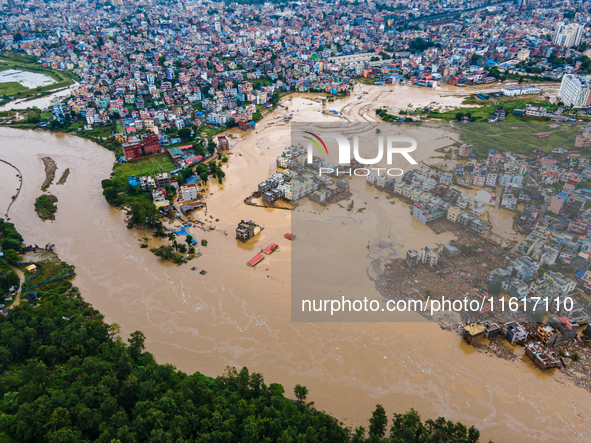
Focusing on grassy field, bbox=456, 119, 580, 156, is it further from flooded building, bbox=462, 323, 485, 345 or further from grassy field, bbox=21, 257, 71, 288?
grassy field, bbox=21, 257, 71, 288

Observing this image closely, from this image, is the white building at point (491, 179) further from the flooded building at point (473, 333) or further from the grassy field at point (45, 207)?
the grassy field at point (45, 207)

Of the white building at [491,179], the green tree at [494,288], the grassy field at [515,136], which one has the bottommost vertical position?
the green tree at [494,288]

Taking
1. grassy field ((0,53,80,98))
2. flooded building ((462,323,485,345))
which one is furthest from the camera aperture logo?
grassy field ((0,53,80,98))

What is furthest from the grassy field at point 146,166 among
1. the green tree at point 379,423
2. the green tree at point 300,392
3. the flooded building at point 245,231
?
the green tree at point 379,423

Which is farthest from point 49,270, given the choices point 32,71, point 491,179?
point 32,71

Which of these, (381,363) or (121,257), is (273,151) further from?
(381,363)

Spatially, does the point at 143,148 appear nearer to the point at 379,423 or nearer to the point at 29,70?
the point at 379,423
